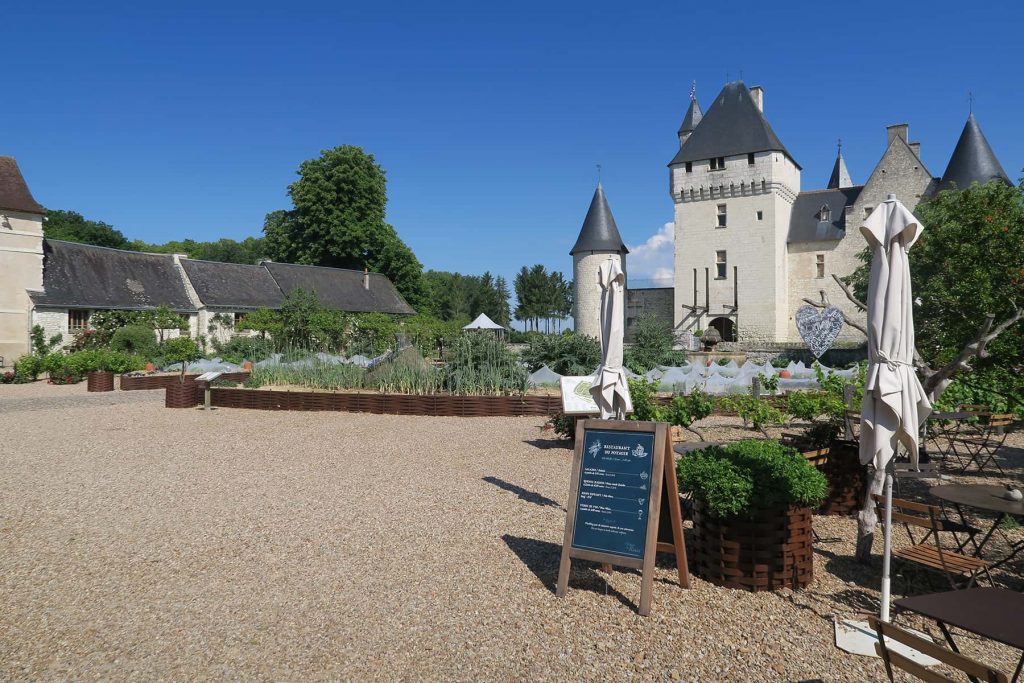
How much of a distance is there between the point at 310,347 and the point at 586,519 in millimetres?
24838

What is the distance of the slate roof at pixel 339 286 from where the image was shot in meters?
40.5

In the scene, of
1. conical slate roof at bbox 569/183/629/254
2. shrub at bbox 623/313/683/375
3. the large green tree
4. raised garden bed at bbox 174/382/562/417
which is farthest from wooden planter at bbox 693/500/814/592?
the large green tree

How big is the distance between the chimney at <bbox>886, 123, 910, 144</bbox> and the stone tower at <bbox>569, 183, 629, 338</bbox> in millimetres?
Result: 15635

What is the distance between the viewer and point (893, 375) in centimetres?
394

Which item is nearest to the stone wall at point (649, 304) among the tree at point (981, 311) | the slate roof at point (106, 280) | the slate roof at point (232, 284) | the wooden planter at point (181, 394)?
the slate roof at point (232, 284)

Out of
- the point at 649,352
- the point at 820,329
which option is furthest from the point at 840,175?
the point at 649,352

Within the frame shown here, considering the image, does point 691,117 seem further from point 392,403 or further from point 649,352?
point 392,403

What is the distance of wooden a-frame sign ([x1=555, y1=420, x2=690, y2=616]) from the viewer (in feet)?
14.0

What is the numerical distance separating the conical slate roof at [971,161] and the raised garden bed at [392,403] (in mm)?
28579

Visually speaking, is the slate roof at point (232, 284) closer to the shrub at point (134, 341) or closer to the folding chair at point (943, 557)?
the shrub at point (134, 341)

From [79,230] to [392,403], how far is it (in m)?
51.4

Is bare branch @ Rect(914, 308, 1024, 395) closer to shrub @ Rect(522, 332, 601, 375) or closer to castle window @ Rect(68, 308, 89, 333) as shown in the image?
shrub @ Rect(522, 332, 601, 375)

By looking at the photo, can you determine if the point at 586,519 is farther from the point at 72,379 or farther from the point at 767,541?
the point at 72,379

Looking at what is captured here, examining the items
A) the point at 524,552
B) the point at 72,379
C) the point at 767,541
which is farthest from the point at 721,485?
the point at 72,379
